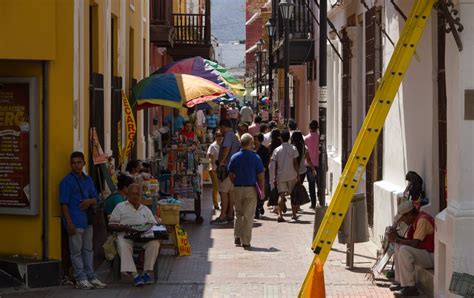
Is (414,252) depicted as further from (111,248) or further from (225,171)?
(225,171)

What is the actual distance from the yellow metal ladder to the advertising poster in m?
4.26

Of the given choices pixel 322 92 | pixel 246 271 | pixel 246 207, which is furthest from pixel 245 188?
pixel 246 271

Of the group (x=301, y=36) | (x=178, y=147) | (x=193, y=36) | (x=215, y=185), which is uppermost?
(x=193, y=36)

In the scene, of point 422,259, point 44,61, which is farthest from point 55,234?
point 422,259

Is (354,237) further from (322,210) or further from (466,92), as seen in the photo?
(466,92)

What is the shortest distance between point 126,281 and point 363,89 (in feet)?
21.1

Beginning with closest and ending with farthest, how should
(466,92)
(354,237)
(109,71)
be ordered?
(466,92), (354,237), (109,71)

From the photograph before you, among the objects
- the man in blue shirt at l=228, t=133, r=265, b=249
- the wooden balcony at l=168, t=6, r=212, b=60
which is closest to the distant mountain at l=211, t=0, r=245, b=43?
the wooden balcony at l=168, t=6, r=212, b=60

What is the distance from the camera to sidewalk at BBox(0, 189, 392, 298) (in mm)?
11078

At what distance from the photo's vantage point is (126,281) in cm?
1182

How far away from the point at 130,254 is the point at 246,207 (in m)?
3.47

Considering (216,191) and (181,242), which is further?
(216,191)

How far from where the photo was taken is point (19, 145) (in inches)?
452

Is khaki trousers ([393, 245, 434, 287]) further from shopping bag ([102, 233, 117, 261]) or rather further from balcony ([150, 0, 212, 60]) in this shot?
balcony ([150, 0, 212, 60])
